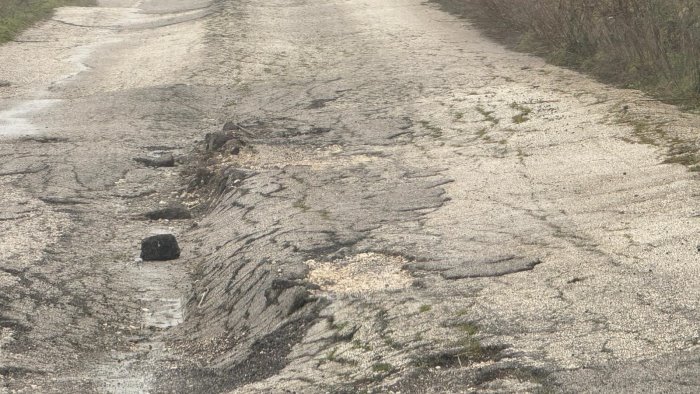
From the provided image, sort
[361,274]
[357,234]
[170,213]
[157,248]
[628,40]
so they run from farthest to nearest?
[628,40], [170,213], [157,248], [357,234], [361,274]

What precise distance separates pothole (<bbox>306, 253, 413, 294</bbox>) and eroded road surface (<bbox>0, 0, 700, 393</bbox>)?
1.0 inches

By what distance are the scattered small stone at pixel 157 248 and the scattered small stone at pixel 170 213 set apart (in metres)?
0.97

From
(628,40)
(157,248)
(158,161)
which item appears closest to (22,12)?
(158,161)

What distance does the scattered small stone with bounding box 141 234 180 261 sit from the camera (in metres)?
7.46

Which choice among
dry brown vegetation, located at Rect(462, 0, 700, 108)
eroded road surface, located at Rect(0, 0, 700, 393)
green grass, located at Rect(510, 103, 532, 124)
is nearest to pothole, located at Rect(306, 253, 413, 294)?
eroded road surface, located at Rect(0, 0, 700, 393)

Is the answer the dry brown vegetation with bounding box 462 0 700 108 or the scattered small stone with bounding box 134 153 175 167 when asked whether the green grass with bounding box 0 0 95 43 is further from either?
the dry brown vegetation with bounding box 462 0 700 108

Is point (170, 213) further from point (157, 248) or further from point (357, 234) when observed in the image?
point (357, 234)

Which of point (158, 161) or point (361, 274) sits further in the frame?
point (158, 161)

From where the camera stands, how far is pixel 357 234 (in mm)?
6832

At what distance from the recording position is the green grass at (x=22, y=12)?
730 inches

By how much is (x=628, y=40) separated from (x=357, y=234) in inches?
218

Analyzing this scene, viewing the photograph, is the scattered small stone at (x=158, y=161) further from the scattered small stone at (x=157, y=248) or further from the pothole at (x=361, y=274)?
the pothole at (x=361, y=274)

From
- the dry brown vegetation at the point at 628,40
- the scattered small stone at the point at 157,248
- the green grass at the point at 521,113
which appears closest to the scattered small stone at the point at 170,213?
the scattered small stone at the point at 157,248

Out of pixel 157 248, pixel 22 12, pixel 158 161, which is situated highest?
pixel 157 248
